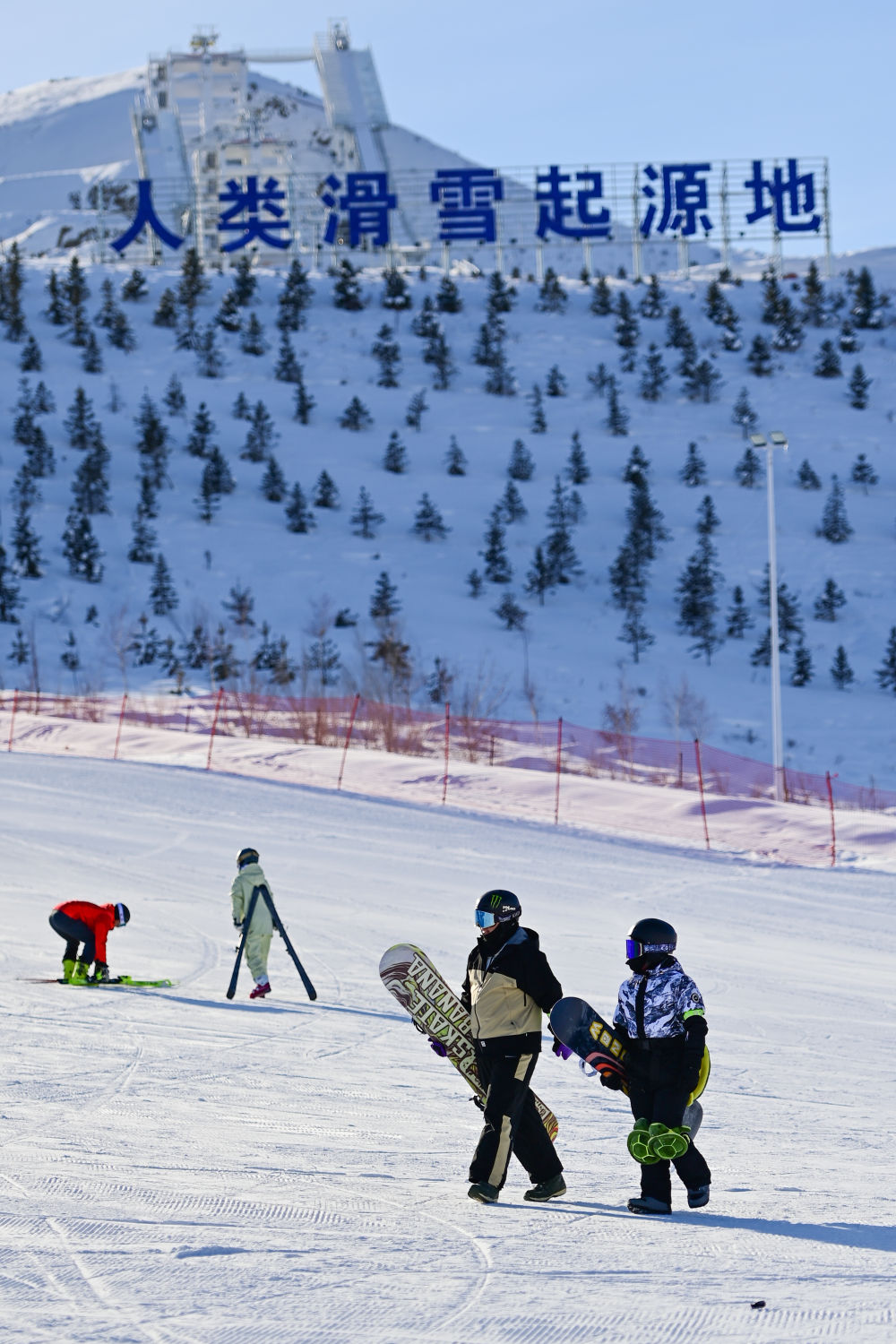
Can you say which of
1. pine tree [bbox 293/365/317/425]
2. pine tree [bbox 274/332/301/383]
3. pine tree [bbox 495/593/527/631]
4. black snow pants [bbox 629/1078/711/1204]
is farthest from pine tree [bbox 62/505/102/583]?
black snow pants [bbox 629/1078/711/1204]

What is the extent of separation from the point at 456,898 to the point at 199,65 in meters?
78.2

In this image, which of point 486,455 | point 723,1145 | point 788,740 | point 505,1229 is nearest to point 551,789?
point 788,740

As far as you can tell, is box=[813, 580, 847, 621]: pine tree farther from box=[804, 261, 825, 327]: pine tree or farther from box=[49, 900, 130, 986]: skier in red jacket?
box=[49, 900, 130, 986]: skier in red jacket

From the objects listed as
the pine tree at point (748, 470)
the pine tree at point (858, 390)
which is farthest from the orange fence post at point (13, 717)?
the pine tree at point (858, 390)

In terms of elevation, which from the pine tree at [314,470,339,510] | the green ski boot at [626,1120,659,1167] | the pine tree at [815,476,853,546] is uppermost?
the pine tree at [314,470,339,510]

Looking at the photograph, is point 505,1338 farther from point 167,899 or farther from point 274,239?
point 274,239

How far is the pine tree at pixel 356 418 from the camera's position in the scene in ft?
173

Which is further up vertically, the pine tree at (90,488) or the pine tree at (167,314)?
the pine tree at (167,314)

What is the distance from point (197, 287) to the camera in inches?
2405

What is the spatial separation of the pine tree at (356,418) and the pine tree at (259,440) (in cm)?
335

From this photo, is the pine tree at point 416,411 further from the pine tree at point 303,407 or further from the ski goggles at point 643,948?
the ski goggles at point 643,948

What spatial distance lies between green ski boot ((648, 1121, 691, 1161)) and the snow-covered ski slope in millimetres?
275

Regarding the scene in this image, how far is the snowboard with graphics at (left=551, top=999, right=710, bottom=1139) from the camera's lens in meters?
5.84

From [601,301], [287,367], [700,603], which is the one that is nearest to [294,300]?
[287,367]
